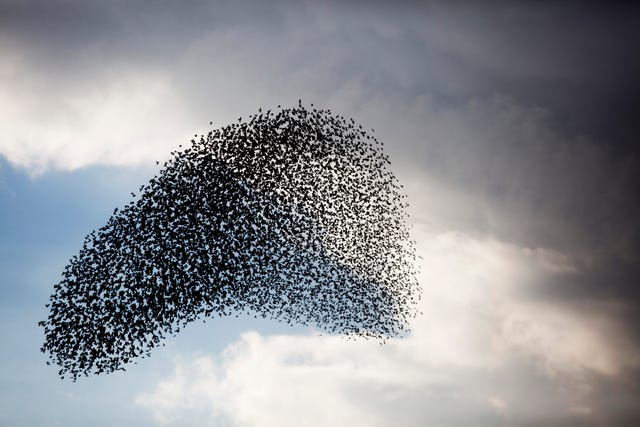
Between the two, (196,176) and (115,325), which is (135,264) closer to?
(115,325)

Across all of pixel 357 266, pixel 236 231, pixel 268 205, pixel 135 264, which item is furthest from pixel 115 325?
pixel 357 266

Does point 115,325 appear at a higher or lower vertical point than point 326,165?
lower

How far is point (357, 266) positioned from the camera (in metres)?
34.9

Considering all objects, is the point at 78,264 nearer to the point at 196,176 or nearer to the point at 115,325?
the point at 115,325

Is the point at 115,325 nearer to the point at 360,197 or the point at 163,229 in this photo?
the point at 163,229

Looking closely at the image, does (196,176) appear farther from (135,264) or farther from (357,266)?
(357,266)

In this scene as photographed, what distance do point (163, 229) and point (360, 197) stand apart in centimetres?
1070

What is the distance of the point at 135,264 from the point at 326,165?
1145 cm

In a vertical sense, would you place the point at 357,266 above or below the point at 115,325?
above

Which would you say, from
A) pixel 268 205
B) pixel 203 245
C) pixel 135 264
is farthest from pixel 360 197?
pixel 135 264

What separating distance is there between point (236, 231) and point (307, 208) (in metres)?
4.02

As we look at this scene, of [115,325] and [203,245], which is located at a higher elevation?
[203,245]

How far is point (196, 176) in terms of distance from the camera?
35188 millimetres

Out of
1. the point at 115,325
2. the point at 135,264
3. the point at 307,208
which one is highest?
the point at 307,208
